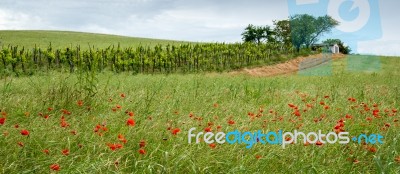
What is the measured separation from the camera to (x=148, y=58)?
29.9m

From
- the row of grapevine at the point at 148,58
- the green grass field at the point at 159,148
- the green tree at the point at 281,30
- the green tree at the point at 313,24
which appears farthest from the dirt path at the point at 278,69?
the green grass field at the point at 159,148

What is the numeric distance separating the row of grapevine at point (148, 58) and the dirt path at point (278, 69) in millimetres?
1487

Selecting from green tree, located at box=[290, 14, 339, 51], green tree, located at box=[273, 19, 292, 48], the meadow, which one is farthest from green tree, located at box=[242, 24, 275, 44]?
the meadow

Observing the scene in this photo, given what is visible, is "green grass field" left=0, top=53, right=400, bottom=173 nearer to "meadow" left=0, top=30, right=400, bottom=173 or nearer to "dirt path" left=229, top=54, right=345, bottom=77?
"meadow" left=0, top=30, right=400, bottom=173

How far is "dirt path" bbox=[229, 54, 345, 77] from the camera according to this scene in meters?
34.7

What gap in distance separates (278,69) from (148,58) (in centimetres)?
1493

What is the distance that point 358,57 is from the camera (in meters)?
41.1

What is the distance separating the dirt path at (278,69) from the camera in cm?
3474

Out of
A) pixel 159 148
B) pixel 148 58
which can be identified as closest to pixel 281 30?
pixel 148 58

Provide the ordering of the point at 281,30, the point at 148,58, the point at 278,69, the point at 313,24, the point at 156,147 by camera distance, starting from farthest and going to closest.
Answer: the point at 281,30, the point at 278,69, the point at 148,58, the point at 313,24, the point at 156,147

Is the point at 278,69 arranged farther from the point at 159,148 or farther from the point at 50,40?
the point at 159,148

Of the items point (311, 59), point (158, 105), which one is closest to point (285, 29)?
point (311, 59)

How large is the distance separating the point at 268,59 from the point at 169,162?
132 ft

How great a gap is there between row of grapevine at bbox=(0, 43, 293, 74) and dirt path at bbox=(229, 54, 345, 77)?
58.5 inches
